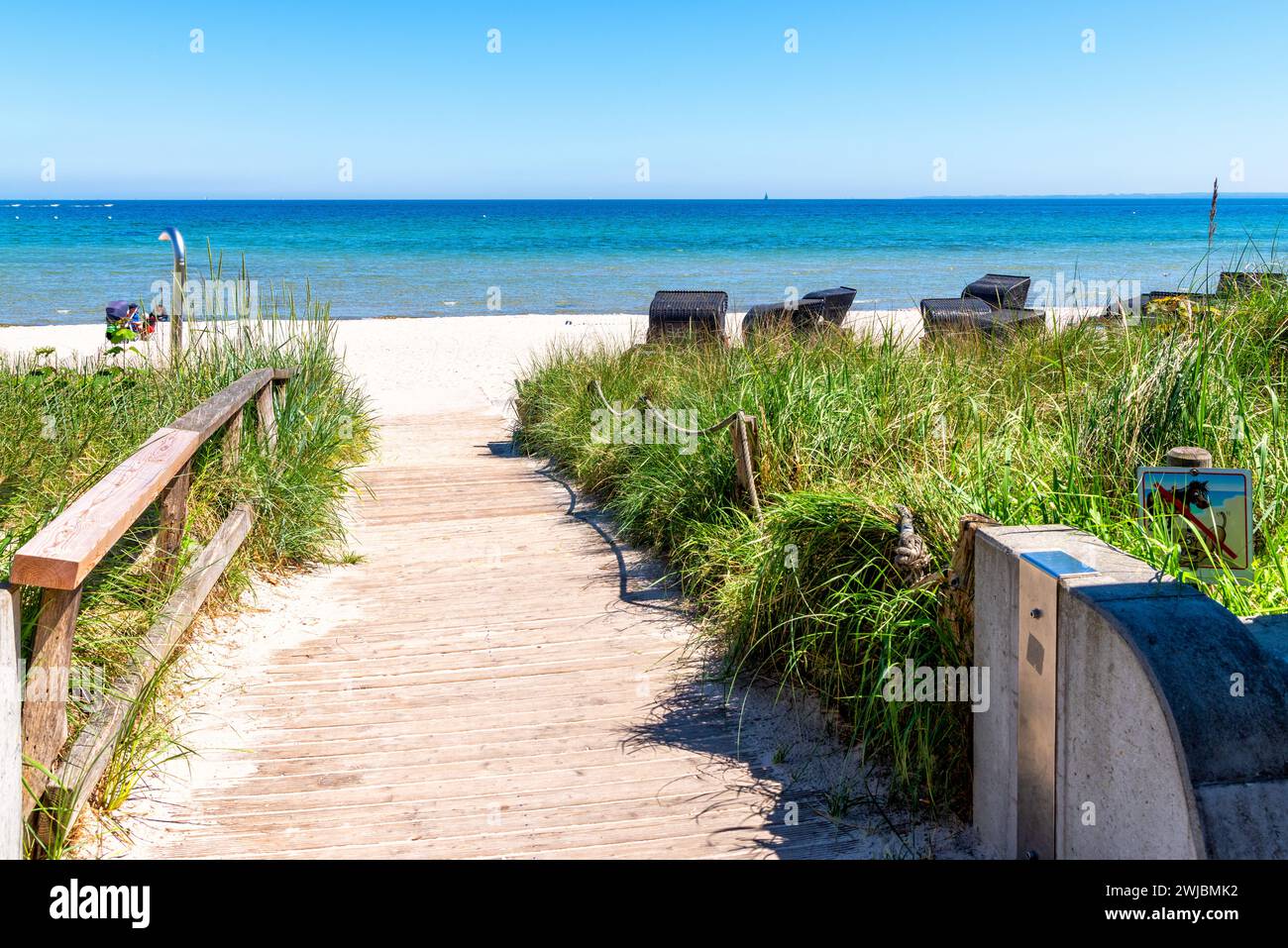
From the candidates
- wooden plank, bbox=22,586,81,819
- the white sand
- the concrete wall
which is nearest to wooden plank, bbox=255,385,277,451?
wooden plank, bbox=22,586,81,819

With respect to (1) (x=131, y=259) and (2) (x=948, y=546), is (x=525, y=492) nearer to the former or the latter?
(2) (x=948, y=546)

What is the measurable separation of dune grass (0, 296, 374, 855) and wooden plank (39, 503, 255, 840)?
0.06 m

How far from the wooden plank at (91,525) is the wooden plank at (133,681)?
60 cm

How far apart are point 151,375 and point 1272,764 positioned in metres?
5.91

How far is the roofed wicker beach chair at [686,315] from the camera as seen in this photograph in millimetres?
10805

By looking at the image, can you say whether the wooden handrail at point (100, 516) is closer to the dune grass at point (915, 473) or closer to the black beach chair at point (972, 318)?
the dune grass at point (915, 473)

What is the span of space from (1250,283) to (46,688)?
20.0 feet

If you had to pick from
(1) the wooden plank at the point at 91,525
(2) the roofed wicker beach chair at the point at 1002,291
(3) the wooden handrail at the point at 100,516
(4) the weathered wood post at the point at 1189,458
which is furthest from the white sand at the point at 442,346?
(4) the weathered wood post at the point at 1189,458

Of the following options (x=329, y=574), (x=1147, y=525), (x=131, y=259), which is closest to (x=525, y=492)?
(x=329, y=574)

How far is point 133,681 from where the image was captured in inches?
141

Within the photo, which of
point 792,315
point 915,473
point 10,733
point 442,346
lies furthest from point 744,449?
point 442,346

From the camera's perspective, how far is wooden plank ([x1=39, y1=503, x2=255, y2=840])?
3037mm

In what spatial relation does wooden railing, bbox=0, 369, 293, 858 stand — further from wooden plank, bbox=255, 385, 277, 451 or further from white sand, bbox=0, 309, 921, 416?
white sand, bbox=0, 309, 921, 416

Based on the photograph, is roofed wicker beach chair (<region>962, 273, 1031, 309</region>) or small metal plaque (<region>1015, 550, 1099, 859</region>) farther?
roofed wicker beach chair (<region>962, 273, 1031, 309</region>)
